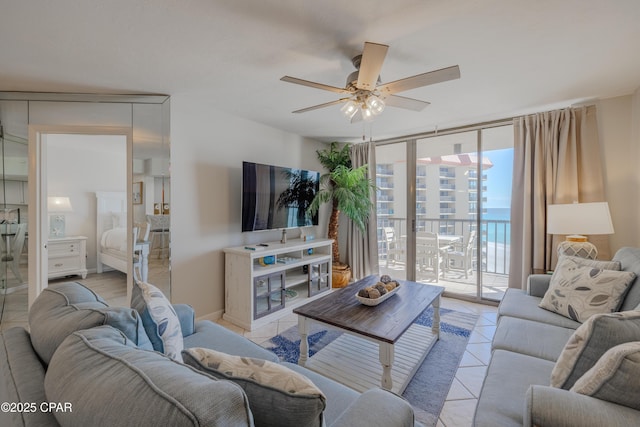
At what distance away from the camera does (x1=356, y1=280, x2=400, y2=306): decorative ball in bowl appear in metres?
2.11

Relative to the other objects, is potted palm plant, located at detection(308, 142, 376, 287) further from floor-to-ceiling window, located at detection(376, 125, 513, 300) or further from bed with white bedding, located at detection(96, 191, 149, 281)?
bed with white bedding, located at detection(96, 191, 149, 281)

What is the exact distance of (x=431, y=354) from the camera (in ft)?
7.49

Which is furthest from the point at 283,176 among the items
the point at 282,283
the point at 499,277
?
the point at 499,277

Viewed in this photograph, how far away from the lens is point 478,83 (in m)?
2.34

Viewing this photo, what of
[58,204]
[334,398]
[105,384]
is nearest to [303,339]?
[334,398]

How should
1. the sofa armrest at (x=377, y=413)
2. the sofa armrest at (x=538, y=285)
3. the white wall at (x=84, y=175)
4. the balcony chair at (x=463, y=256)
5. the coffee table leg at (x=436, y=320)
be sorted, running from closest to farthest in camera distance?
1. the sofa armrest at (x=377, y=413)
2. the sofa armrest at (x=538, y=285)
3. the coffee table leg at (x=436, y=320)
4. the balcony chair at (x=463, y=256)
5. the white wall at (x=84, y=175)

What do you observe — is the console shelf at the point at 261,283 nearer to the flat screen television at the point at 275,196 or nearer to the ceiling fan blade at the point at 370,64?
the flat screen television at the point at 275,196

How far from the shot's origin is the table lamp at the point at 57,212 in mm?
4562

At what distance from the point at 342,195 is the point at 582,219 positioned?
2.46 m

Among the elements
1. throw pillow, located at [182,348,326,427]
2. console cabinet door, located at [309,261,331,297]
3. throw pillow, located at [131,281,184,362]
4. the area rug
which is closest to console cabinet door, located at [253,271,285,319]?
the area rug

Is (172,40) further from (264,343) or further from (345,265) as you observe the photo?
(345,265)

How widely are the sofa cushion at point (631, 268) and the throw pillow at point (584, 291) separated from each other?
0.09ft

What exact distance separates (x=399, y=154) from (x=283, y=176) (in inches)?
72.6

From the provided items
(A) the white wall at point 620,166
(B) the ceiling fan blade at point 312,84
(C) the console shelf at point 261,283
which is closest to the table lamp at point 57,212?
(C) the console shelf at point 261,283
